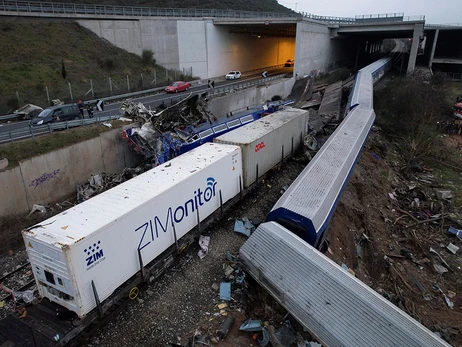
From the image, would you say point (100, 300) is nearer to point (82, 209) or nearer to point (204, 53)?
point (82, 209)

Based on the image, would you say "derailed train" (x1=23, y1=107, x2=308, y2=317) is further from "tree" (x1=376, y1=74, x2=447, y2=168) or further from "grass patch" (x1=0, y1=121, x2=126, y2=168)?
"tree" (x1=376, y1=74, x2=447, y2=168)

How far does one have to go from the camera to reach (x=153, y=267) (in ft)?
30.2

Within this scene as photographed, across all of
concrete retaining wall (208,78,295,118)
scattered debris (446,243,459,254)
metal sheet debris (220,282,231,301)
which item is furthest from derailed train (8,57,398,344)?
concrete retaining wall (208,78,295,118)

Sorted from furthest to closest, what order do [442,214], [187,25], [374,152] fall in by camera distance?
[187,25] → [374,152] → [442,214]

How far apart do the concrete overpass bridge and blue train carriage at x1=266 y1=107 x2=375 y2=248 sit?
25.9m

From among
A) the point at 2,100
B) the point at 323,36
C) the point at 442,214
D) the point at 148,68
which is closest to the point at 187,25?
the point at 148,68

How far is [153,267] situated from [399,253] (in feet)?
32.2

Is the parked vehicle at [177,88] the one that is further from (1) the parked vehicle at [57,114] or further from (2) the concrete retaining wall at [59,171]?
(2) the concrete retaining wall at [59,171]

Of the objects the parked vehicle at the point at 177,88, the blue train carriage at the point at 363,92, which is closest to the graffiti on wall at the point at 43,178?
the parked vehicle at the point at 177,88

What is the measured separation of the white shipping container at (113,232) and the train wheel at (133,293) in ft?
1.52

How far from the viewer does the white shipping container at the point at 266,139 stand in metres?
13.7

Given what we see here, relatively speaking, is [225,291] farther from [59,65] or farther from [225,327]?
[59,65]

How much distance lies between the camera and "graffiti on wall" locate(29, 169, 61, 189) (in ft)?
47.2

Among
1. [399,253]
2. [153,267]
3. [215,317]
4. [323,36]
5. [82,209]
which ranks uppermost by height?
[323,36]
